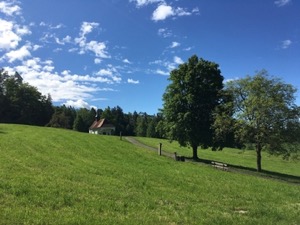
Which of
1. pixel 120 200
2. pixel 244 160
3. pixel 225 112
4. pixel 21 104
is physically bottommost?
pixel 120 200

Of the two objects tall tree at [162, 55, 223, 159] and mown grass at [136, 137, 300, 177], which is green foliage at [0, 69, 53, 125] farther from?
tall tree at [162, 55, 223, 159]

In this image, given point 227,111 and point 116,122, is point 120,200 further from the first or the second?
point 116,122

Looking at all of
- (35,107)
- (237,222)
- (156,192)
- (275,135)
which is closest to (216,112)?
(275,135)

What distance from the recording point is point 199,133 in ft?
139

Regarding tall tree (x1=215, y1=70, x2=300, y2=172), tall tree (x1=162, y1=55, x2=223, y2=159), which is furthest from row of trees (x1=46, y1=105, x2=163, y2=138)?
tall tree (x1=215, y1=70, x2=300, y2=172)

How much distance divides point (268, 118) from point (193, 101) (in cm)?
933

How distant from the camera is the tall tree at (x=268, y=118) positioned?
3566 cm

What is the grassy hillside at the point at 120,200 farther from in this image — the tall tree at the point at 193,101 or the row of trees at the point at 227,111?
the tall tree at the point at 193,101

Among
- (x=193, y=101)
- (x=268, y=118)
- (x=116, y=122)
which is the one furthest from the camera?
(x=116, y=122)

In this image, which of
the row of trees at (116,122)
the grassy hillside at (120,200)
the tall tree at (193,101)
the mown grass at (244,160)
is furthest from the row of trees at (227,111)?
the row of trees at (116,122)

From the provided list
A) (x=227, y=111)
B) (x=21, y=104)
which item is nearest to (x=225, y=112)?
(x=227, y=111)

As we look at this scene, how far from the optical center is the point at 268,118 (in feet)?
117

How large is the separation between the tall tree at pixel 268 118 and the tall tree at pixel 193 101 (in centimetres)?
489

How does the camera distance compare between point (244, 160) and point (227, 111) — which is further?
point (244, 160)
